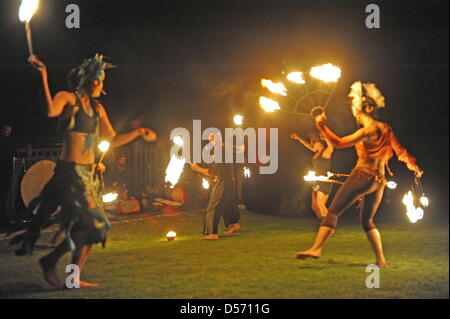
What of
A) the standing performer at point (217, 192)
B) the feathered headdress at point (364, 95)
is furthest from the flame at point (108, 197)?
the feathered headdress at point (364, 95)

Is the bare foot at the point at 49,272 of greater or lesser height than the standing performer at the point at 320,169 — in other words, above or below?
below

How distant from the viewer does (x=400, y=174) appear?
14.7 m

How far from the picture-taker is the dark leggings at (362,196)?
7.57 metres

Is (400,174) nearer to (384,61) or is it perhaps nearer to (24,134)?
(384,61)

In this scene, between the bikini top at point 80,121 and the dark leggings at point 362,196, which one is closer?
the bikini top at point 80,121

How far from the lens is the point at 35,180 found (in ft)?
28.8

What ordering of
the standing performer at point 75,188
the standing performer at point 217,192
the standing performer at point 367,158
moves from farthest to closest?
the standing performer at point 217,192 → the standing performer at point 367,158 → the standing performer at point 75,188

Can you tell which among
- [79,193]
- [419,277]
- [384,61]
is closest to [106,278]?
[79,193]

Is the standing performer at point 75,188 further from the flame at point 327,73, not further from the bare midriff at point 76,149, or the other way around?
the flame at point 327,73

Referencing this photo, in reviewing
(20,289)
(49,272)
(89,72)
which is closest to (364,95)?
(89,72)

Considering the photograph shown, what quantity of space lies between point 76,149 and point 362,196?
4.08m
